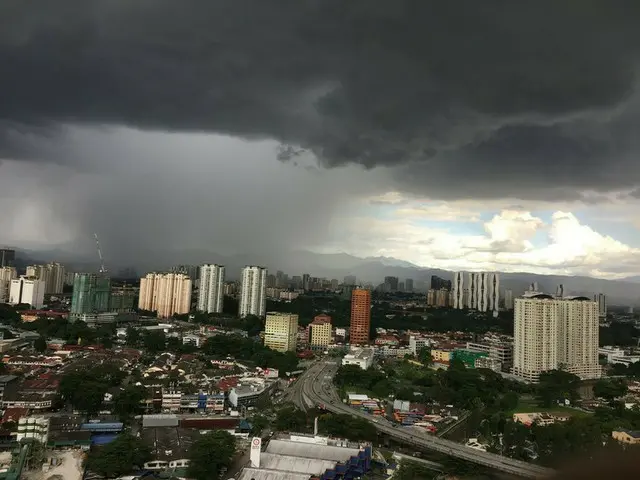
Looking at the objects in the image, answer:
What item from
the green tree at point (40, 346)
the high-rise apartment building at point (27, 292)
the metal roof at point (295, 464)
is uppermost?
the high-rise apartment building at point (27, 292)

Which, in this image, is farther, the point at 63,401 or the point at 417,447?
the point at 63,401

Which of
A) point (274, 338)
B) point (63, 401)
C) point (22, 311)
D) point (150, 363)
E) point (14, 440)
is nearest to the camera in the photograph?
point (14, 440)

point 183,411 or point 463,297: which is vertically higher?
point 463,297

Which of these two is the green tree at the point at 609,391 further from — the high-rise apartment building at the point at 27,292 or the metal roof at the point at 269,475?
the high-rise apartment building at the point at 27,292

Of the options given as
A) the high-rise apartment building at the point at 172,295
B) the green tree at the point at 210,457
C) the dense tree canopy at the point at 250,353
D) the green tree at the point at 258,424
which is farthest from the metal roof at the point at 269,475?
the high-rise apartment building at the point at 172,295

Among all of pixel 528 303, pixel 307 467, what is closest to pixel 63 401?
pixel 307 467

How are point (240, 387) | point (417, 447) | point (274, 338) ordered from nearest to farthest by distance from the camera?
point (417, 447) < point (240, 387) < point (274, 338)

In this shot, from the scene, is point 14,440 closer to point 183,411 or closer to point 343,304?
point 183,411
